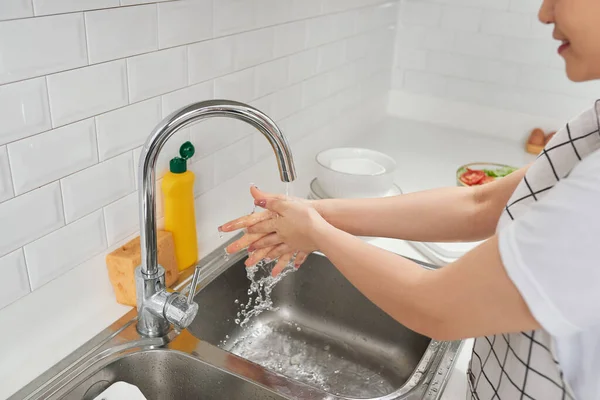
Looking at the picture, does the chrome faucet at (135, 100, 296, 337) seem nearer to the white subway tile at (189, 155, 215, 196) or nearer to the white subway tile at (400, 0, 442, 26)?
the white subway tile at (189, 155, 215, 196)

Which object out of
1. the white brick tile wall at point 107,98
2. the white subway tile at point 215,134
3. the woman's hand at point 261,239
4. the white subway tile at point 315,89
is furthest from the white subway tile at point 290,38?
the woman's hand at point 261,239

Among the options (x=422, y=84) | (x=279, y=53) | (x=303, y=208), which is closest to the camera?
(x=303, y=208)

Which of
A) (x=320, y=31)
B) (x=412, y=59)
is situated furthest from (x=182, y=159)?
(x=412, y=59)

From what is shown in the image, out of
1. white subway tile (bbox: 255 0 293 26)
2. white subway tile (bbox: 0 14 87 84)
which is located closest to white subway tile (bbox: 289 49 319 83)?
white subway tile (bbox: 255 0 293 26)

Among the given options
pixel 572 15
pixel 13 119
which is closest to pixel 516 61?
pixel 572 15

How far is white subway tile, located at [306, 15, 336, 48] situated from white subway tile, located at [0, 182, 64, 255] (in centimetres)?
83

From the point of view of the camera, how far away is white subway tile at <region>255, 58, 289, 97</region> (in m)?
1.31

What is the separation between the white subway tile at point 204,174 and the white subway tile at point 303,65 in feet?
1.18

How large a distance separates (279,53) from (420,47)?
0.98 m

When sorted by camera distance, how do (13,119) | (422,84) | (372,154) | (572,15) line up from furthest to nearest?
(422,84) < (372,154) < (13,119) < (572,15)

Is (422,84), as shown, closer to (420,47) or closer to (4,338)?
(420,47)

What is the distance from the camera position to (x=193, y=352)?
0.98 meters

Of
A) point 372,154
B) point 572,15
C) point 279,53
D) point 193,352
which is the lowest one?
point 193,352

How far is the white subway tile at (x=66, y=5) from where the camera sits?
781 millimetres
